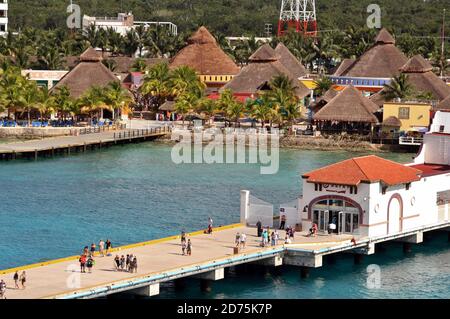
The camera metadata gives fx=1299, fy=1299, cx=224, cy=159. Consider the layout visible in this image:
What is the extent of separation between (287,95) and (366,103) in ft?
24.4

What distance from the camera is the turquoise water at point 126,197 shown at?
53.4 metres

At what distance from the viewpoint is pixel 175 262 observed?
4550 centimetres

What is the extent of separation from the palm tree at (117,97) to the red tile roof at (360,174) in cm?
5085

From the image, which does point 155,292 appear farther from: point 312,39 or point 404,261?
point 312,39

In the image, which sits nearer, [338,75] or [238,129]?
[238,129]

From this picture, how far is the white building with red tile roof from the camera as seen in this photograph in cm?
5166

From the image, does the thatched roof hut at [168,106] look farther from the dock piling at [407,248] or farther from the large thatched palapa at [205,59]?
the dock piling at [407,248]

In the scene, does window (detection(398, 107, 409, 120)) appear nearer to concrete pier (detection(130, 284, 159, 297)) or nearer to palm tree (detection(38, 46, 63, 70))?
palm tree (detection(38, 46, 63, 70))

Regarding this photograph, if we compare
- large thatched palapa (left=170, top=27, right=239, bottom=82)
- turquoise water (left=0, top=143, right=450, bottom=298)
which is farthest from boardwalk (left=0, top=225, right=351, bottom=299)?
large thatched palapa (left=170, top=27, right=239, bottom=82)

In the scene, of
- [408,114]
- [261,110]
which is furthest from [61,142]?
[408,114]

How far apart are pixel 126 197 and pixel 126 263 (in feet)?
80.6

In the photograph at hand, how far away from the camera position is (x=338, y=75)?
119m

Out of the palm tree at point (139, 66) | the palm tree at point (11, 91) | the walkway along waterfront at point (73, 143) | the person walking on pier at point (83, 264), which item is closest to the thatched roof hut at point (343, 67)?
the palm tree at point (139, 66)
